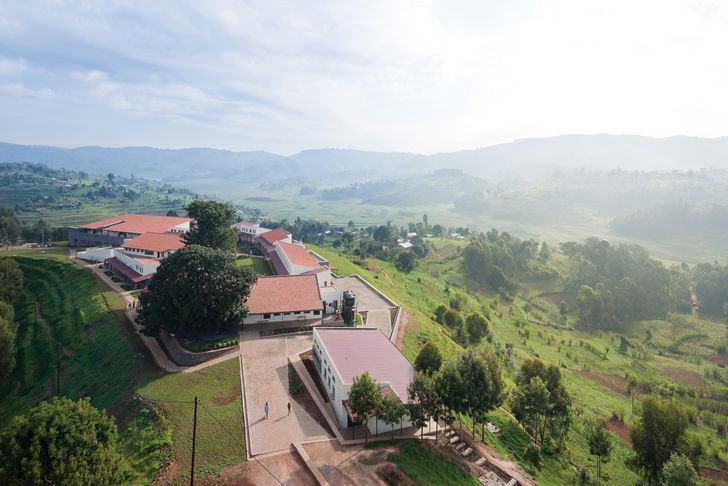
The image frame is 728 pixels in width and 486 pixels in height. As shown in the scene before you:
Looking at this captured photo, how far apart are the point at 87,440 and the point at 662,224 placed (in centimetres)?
20747

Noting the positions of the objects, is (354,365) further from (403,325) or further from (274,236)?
(274,236)

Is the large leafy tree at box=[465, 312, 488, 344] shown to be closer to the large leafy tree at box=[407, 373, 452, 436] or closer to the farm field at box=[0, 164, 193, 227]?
the large leafy tree at box=[407, 373, 452, 436]

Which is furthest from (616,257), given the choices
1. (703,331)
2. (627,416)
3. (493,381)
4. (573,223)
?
(573,223)

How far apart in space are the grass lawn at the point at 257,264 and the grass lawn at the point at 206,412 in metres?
24.5

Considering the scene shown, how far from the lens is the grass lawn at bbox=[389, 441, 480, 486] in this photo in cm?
1900

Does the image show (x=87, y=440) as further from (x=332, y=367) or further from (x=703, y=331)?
(x=703, y=331)

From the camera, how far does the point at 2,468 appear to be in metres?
14.5

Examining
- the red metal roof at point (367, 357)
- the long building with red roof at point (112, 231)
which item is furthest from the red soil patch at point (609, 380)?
the long building with red roof at point (112, 231)

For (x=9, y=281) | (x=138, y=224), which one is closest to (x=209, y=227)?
(x=9, y=281)

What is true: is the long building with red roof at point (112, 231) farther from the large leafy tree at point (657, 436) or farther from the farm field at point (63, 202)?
the farm field at point (63, 202)

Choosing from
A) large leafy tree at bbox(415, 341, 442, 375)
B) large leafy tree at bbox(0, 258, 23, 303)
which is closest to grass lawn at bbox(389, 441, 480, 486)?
large leafy tree at bbox(415, 341, 442, 375)

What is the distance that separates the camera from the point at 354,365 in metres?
26.1

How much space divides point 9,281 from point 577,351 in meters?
73.0

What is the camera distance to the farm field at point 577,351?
2716 cm
